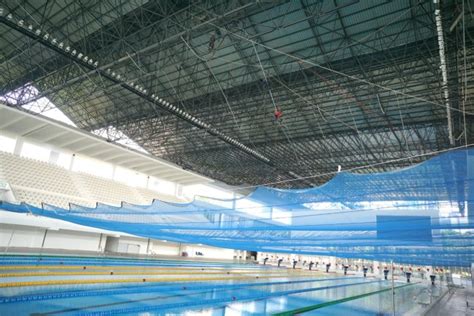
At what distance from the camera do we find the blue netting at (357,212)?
515 cm

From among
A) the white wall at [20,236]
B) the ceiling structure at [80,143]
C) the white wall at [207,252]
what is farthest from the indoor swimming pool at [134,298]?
the white wall at [207,252]

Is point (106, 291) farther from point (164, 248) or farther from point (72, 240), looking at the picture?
point (164, 248)

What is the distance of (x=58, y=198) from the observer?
2223 centimetres

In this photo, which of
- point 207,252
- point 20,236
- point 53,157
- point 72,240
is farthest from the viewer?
point 207,252

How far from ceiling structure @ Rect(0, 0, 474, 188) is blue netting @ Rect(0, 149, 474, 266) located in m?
2.57

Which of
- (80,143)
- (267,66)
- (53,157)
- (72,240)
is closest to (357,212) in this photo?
(267,66)

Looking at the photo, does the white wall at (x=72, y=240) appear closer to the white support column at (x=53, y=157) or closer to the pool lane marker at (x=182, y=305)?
the white support column at (x=53, y=157)

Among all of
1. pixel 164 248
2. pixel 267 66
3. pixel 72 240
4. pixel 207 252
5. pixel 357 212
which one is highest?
pixel 267 66

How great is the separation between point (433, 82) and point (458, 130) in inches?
250

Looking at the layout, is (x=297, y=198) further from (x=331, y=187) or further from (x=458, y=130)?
(x=458, y=130)

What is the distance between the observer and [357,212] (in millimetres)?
6289

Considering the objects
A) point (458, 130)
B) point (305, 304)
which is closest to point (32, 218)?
point (305, 304)

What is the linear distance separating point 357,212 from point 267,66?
10834mm

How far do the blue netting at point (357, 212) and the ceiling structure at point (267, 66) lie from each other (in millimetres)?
2568
